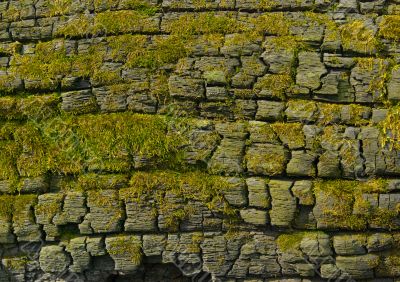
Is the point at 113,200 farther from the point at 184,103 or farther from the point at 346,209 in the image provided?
the point at 346,209

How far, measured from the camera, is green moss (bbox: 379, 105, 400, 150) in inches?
222

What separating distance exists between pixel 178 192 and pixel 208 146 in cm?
68

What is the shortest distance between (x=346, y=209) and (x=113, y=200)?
2858 mm

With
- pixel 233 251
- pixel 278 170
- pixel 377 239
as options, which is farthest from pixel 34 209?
pixel 377 239

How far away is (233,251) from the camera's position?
568 cm

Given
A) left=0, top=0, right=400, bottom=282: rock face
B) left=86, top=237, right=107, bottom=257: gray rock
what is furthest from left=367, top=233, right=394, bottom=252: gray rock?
left=86, top=237, right=107, bottom=257: gray rock

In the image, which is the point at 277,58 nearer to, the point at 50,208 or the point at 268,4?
the point at 268,4

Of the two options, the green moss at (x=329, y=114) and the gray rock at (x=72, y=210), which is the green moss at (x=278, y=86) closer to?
the green moss at (x=329, y=114)

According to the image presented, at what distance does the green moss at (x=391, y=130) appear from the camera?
564 centimetres

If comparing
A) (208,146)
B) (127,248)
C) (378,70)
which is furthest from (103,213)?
(378,70)

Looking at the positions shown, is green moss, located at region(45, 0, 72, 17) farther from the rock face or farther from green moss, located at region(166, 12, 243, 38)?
green moss, located at region(166, 12, 243, 38)

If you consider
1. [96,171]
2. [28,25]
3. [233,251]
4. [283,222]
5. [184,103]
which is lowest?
[233,251]

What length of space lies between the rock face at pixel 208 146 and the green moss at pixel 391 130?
0.06 ft

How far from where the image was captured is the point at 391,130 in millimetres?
5684
